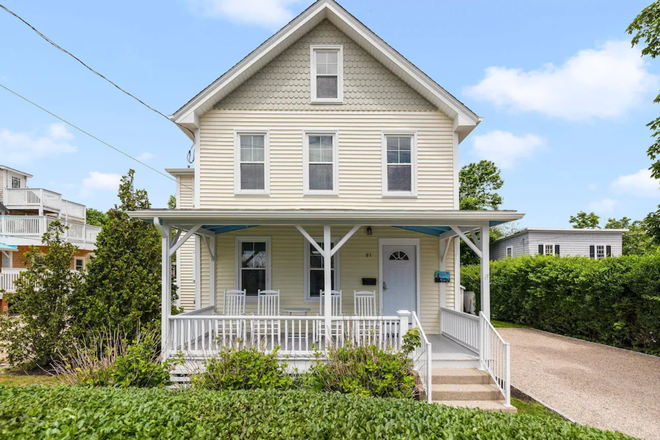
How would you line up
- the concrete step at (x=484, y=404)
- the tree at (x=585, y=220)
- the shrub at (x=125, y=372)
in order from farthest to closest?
the tree at (x=585, y=220) → the concrete step at (x=484, y=404) → the shrub at (x=125, y=372)

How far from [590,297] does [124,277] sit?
1232 centimetres

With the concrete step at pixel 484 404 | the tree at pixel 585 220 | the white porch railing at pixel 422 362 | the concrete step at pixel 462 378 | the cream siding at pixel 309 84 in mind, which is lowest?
the concrete step at pixel 484 404

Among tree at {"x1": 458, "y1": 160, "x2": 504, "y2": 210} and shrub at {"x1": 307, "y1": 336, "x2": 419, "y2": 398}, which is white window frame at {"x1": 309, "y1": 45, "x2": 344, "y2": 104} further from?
tree at {"x1": 458, "y1": 160, "x2": 504, "y2": 210}

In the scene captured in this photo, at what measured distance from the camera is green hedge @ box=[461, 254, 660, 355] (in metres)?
9.23

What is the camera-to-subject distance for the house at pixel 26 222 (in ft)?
59.1

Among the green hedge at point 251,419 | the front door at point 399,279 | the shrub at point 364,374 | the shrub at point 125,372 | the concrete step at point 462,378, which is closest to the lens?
the green hedge at point 251,419

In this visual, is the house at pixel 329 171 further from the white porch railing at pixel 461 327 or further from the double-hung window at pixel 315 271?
the white porch railing at pixel 461 327

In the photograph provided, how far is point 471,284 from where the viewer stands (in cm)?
1902

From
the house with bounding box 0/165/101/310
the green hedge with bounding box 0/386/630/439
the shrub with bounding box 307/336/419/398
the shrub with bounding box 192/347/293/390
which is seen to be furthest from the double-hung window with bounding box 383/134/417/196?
the house with bounding box 0/165/101/310

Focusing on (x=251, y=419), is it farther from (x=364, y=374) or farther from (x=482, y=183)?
(x=482, y=183)

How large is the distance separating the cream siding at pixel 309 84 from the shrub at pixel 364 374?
620 centimetres

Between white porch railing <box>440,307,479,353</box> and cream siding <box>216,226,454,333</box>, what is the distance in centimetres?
40

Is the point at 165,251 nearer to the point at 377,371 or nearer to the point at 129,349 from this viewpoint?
the point at 129,349

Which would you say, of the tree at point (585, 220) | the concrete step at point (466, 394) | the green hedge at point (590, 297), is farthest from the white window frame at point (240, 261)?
the tree at point (585, 220)
